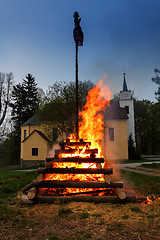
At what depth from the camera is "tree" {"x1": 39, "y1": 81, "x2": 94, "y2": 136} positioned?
22531 mm

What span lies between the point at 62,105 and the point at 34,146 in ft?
33.4

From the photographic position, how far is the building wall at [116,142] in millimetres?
28234

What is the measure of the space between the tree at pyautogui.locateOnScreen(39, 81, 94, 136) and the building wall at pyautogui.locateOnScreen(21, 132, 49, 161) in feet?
18.7

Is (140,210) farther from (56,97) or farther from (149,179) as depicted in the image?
(56,97)

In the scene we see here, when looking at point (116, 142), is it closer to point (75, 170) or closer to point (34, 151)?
point (34, 151)

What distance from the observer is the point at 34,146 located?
2931 cm

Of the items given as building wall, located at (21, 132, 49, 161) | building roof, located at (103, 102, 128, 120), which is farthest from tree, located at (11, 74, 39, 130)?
building roof, located at (103, 102, 128, 120)

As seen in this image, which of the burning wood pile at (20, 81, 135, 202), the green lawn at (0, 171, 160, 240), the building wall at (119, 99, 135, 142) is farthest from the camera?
the building wall at (119, 99, 135, 142)

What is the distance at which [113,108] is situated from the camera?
30.5m

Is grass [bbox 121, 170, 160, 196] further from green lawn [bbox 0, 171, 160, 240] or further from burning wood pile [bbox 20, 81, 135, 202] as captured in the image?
burning wood pile [bbox 20, 81, 135, 202]

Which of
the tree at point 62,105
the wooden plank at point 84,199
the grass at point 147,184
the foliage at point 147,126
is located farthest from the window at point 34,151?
the foliage at point 147,126

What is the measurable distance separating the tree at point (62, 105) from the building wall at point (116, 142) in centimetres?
739

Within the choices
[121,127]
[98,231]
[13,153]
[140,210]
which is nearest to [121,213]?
[140,210]

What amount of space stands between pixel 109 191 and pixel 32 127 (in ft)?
88.1
